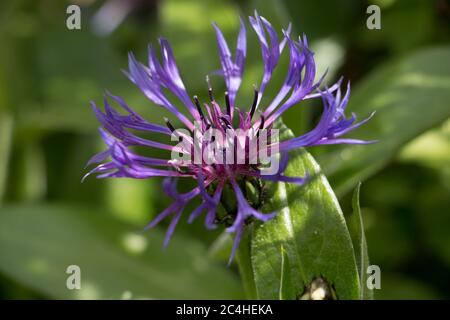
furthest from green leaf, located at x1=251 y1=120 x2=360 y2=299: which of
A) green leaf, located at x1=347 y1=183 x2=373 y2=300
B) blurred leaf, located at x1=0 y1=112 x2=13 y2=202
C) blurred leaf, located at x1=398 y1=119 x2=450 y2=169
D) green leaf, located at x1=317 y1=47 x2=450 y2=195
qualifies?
blurred leaf, located at x1=0 y1=112 x2=13 y2=202

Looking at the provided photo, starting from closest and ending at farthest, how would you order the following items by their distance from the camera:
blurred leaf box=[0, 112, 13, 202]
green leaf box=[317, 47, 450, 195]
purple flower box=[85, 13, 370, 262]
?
purple flower box=[85, 13, 370, 262], green leaf box=[317, 47, 450, 195], blurred leaf box=[0, 112, 13, 202]

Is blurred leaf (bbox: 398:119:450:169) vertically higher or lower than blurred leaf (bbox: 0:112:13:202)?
lower

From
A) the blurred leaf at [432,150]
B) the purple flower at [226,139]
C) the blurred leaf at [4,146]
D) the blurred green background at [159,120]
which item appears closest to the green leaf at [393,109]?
the blurred green background at [159,120]

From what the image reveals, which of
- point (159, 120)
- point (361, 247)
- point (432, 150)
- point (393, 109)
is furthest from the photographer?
point (159, 120)

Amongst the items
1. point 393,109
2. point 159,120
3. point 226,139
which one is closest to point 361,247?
point 226,139

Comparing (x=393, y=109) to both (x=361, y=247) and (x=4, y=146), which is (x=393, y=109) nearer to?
(x=361, y=247)

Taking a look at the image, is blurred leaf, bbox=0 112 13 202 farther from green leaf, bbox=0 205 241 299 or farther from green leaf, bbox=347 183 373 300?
green leaf, bbox=347 183 373 300
